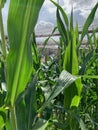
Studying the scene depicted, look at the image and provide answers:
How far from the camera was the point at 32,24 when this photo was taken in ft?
1.34

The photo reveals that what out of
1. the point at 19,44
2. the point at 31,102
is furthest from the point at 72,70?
the point at 19,44

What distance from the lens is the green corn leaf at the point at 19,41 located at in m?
0.40

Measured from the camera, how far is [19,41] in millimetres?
415

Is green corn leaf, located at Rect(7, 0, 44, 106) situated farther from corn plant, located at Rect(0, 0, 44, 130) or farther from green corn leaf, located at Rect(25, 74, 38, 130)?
green corn leaf, located at Rect(25, 74, 38, 130)

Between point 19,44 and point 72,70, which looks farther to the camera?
point 72,70

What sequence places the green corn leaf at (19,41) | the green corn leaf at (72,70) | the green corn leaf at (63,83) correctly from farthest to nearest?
the green corn leaf at (72,70) → the green corn leaf at (63,83) → the green corn leaf at (19,41)

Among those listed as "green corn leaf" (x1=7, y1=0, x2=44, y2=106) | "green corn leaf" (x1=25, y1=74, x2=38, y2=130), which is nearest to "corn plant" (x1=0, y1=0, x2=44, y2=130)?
"green corn leaf" (x1=7, y1=0, x2=44, y2=106)

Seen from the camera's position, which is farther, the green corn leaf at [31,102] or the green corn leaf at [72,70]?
the green corn leaf at [72,70]

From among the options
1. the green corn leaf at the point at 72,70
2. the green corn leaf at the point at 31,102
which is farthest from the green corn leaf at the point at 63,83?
the green corn leaf at the point at 72,70

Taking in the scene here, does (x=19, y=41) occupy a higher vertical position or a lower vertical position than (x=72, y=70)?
higher

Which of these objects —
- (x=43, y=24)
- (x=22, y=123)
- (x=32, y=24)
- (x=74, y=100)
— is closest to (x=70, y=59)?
(x=74, y=100)

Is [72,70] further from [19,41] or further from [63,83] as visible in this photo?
[19,41]

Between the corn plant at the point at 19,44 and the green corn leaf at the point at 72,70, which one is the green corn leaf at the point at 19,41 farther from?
the green corn leaf at the point at 72,70

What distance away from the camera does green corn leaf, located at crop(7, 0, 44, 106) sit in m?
0.40
